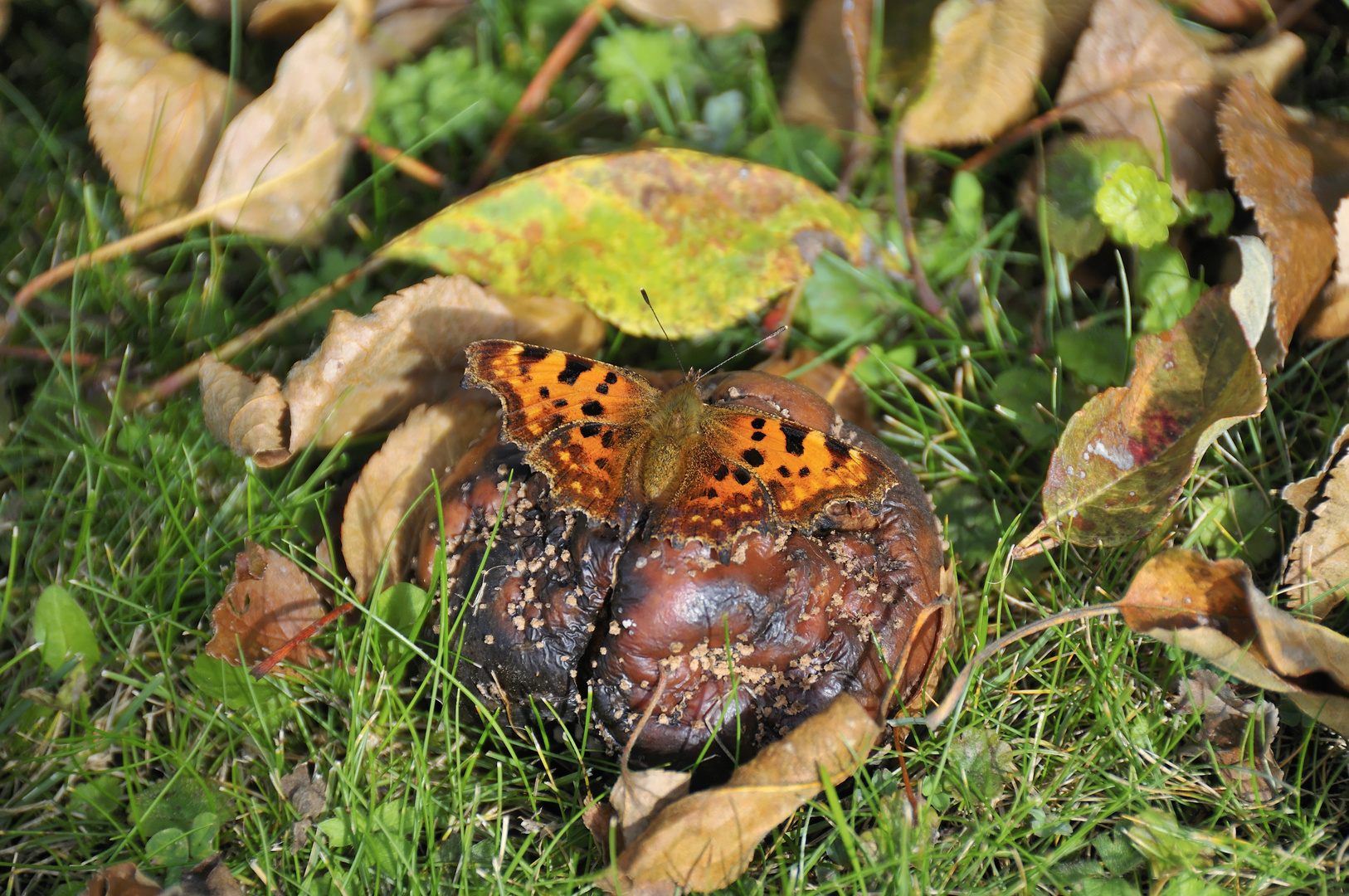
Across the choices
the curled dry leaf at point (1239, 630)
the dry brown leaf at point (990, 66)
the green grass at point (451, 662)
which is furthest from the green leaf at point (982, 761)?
the dry brown leaf at point (990, 66)

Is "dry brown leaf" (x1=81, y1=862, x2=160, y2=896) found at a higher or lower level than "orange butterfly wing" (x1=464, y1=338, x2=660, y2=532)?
lower

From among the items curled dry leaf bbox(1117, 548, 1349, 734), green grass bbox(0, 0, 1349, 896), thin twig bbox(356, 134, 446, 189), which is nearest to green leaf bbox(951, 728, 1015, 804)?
green grass bbox(0, 0, 1349, 896)

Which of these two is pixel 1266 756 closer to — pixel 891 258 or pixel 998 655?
pixel 998 655

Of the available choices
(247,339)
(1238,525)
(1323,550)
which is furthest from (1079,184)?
(247,339)

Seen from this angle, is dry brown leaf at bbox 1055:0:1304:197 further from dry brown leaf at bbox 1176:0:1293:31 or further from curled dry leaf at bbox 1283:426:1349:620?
curled dry leaf at bbox 1283:426:1349:620

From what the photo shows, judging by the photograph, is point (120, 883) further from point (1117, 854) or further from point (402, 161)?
point (402, 161)

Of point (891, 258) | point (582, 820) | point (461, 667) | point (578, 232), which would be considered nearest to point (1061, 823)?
point (582, 820)
